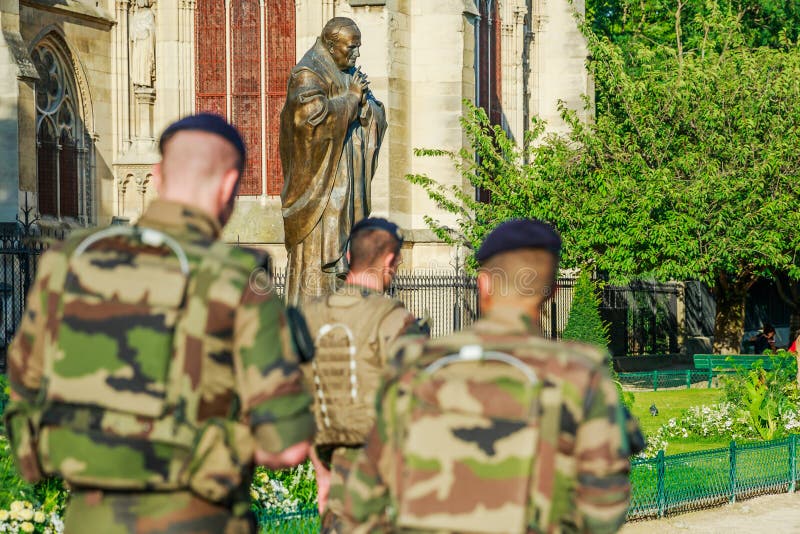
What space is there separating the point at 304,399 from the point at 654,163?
75.9 feet

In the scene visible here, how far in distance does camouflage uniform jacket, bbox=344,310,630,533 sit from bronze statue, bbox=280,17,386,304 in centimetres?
633

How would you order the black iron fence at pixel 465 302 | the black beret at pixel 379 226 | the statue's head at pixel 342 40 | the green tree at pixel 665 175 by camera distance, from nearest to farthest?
1. the black beret at pixel 379 226
2. the statue's head at pixel 342 40
3. the black iron fence at pixel 465 302
4. the green tree at pixel 665 175

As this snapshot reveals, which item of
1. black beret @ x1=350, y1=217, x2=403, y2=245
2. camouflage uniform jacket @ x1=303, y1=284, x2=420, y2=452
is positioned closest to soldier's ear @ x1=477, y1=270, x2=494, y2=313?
camouflage uniform jacket @ x1=303, y1=284, x2=420, y2=452

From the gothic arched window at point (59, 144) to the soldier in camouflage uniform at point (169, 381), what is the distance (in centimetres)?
2238

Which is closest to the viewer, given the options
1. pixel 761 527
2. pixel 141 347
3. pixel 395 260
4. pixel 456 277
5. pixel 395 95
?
pixel 141 347

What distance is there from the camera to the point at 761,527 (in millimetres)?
11438

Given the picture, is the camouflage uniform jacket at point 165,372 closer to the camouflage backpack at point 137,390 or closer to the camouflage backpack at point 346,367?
the camouflage backpack at point 137,390

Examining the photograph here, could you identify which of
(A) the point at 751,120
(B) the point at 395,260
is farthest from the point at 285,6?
(B) the point at 395,260

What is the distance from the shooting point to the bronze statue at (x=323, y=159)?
33.2ft

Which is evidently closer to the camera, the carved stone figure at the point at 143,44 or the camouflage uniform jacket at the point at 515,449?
the camouflage uniform jacket at the point at 515,449

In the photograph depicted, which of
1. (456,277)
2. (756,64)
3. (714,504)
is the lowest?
(714,504)

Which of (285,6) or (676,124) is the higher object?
(285,6)

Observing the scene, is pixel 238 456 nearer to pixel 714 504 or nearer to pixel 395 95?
pixel 714 504

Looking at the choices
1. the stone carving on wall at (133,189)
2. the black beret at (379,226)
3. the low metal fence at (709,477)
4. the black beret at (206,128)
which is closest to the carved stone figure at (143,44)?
the stone carving on wall at (133,189)
